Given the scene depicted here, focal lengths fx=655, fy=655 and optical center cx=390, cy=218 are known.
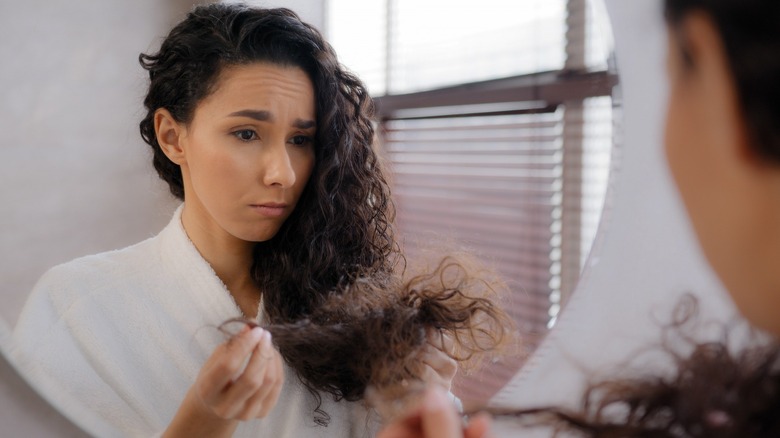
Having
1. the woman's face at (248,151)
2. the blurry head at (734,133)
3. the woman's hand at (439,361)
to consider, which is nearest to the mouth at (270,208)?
the woman's face at (248,151)

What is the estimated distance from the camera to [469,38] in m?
0.38

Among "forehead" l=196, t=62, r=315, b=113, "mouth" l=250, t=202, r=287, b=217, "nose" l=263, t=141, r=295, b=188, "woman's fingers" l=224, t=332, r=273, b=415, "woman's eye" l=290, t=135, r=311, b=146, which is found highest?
"forehead" l=196, t=62, r=315, b=113

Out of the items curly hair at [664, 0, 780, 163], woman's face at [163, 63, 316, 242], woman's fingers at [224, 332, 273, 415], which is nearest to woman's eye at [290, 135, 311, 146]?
woman's face at [163, 63, 316, 242]

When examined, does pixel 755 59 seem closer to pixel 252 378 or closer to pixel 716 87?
pixel 716 87

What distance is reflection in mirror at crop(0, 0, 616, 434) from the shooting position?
0.35 m

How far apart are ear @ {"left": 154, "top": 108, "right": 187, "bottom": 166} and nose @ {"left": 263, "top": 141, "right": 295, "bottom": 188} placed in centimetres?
5

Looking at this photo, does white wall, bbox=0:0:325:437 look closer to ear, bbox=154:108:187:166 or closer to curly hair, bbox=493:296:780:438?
ear, bbox=154:108:187:166

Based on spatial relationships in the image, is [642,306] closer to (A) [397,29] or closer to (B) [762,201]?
(B) [762,201]

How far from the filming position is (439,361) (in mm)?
358

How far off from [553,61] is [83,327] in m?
0.30

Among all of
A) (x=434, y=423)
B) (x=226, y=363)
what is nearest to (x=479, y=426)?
(x=434, y=423)

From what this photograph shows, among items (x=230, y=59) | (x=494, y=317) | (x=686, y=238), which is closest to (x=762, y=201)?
(x=686, y=238)

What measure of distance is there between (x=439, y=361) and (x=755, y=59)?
215 mm

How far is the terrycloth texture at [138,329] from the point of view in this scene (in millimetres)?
351
